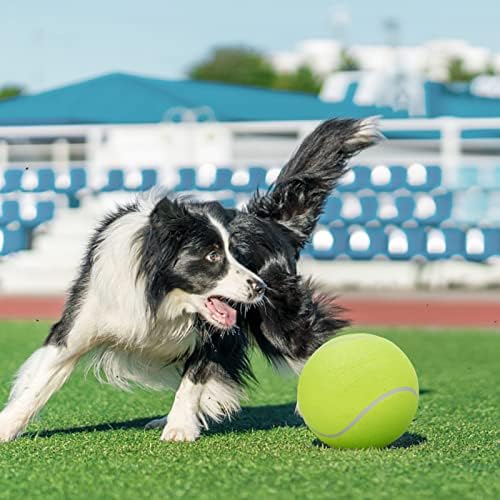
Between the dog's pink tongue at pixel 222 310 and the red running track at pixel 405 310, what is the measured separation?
7325mm

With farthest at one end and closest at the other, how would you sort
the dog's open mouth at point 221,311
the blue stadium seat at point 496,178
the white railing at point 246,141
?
the white railing at point 246,141, the blue stadium seat at point 496,178, the dog's open mouth at point 221,311

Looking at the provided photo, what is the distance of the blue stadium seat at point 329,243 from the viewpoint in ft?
48.6

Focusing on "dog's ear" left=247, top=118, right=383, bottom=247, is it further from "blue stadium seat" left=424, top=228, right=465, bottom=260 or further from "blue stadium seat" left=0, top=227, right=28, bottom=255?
"blue stadium seat" left=0, top=227, right=28, bottom=255

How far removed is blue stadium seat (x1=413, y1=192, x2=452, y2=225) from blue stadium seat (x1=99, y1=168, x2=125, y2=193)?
411cm

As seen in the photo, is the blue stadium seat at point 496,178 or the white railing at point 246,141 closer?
the blue stadium seat at point 496,178

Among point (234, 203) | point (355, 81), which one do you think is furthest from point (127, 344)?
point (355, 81)

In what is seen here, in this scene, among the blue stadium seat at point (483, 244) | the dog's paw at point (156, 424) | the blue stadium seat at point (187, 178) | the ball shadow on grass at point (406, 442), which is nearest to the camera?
the ball shadow on grass at point (406, 442)

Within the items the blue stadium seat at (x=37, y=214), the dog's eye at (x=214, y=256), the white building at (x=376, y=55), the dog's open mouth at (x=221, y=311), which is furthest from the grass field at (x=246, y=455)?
the white building at (x=376, y=55)

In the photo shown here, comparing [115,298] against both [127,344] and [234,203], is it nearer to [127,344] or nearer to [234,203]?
[127,344]

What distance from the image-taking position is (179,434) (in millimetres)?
5676

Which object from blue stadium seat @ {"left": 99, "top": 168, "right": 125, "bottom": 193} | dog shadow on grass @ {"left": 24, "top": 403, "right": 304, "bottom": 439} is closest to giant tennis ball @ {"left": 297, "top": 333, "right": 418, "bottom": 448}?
dog shadow on grass @ {"left": 24, "top": 403, "right": 304, "bottom": 439}

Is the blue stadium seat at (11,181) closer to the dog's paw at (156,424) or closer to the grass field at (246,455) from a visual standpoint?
the grass field at (246,455)

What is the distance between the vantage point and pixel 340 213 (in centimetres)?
1493

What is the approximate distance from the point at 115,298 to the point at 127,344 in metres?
0.32
